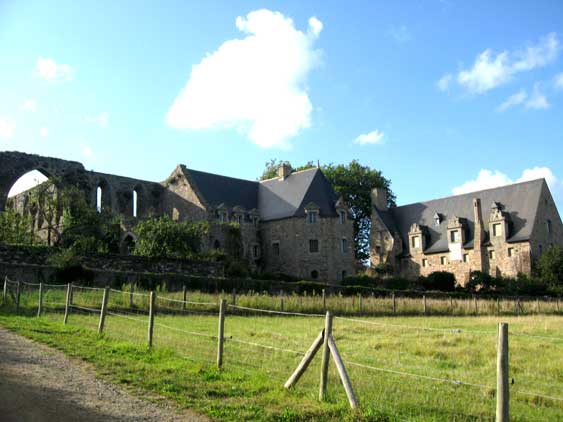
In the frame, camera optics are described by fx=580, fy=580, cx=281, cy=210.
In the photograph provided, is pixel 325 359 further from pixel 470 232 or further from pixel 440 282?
pixel 470 232

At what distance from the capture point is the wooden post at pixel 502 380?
5680mm

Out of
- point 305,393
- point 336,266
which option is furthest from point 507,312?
point 305,393

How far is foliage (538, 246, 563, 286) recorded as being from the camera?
42.3 m

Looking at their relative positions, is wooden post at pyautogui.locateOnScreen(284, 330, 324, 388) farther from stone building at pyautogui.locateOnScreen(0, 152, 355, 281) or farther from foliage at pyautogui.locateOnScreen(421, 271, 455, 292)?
foliage at pyautogui.locateOnScreen(421, 271, 455, 292)

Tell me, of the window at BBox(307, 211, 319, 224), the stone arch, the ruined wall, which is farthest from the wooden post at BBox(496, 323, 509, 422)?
the window at BBox(307, 211, 319, 224)

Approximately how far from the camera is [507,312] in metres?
30.2

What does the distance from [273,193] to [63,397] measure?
4320 cm

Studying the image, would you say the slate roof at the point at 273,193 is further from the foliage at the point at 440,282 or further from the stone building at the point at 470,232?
the stone building at the point at 470,232

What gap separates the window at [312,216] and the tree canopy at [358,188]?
15930mm

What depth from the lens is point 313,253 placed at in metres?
45.5

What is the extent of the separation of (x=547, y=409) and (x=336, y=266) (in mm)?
38191

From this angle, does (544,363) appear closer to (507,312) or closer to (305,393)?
(305,393)

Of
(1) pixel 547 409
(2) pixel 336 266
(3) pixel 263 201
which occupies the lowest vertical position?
(1) pixel 547 409

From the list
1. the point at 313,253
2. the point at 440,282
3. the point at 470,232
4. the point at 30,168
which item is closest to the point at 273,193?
the point at 313,253
